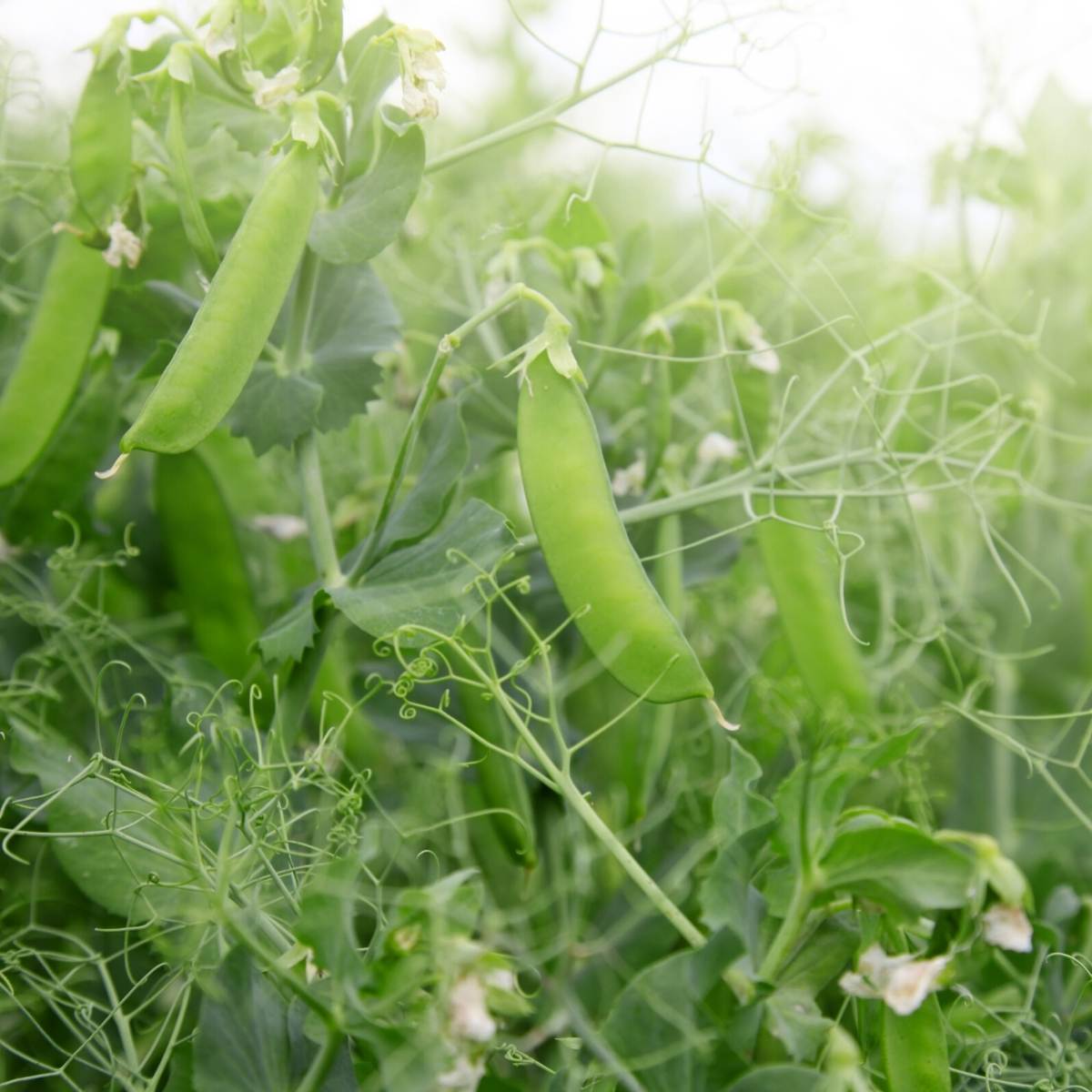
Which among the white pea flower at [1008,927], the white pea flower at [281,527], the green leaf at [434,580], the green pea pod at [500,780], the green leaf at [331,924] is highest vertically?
the green leaf at [434,580]

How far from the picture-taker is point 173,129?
74 centimetres

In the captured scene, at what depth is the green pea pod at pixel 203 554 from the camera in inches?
38.9

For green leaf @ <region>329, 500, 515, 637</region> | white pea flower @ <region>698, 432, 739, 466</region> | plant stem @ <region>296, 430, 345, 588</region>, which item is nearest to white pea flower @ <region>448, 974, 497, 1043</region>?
green leaf @ <region>329, 500, 515, 637</region>

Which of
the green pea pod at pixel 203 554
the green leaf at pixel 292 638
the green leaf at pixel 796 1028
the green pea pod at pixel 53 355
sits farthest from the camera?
the green pea pod at pixel 203 554

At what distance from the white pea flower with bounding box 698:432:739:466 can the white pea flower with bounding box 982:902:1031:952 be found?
44 cm

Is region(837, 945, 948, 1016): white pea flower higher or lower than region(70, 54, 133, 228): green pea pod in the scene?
lower

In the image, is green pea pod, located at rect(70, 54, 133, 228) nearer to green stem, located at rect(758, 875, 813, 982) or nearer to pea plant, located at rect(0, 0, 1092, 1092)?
pea plant, located at rect(0, 0, 1092, 1092)

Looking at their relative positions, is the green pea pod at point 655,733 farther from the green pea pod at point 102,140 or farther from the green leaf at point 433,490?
the green pea pod at point 102,140

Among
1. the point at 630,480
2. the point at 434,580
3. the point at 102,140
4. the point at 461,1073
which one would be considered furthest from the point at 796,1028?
the point at 102,140

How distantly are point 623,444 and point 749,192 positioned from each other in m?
0.26

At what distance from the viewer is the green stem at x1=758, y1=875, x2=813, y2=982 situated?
68 cm

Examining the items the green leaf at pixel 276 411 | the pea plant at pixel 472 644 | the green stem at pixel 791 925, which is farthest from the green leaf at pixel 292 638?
the green stem at pixel 791 925

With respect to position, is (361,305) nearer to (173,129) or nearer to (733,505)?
(173,129)

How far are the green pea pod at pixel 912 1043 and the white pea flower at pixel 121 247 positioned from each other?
691 millimetres
